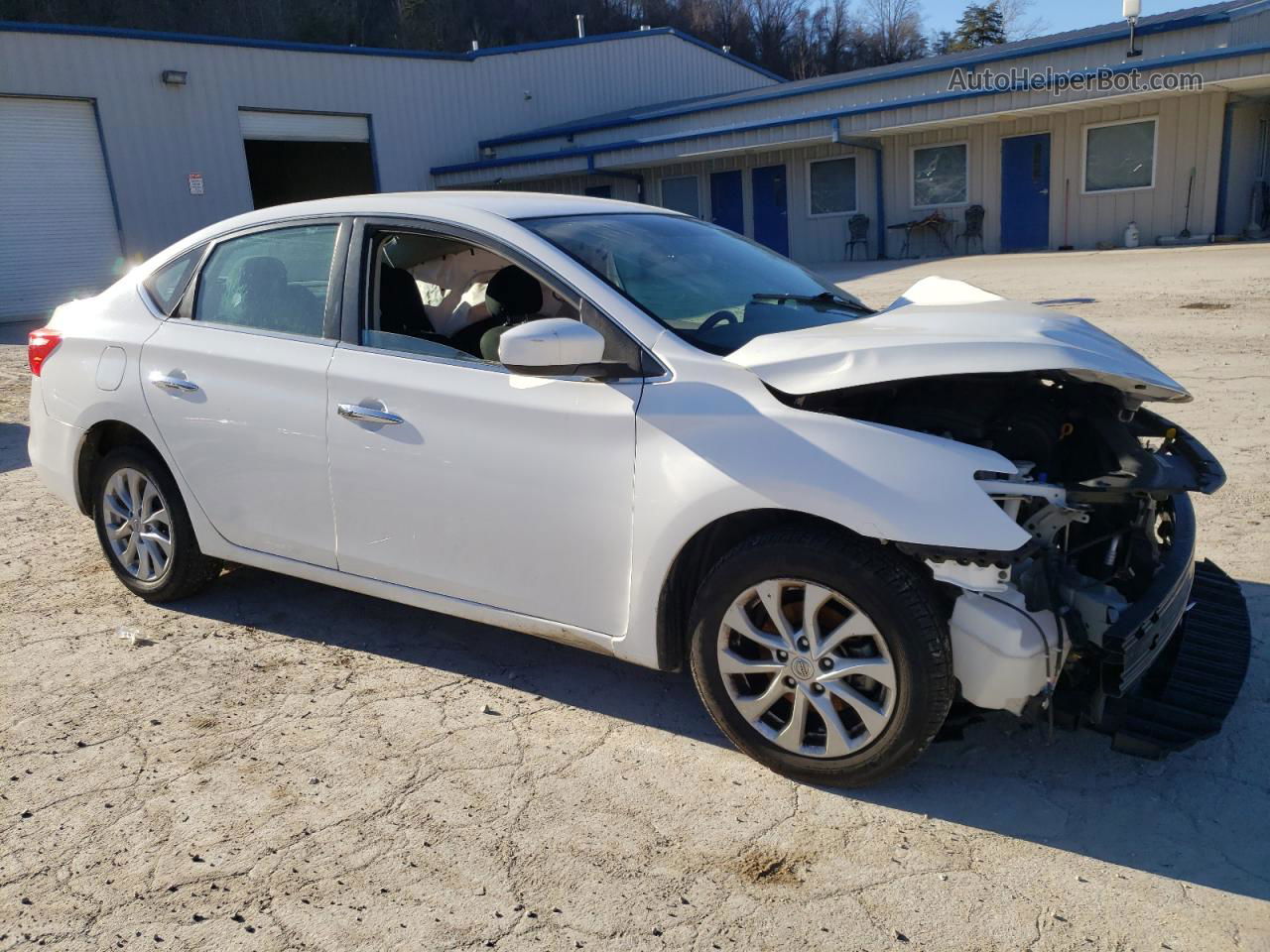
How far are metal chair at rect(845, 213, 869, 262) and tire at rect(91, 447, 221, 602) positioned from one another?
2018 cm

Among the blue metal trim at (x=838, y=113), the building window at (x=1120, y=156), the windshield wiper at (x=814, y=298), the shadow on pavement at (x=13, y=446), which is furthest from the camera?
the building window at (x=1120, y=156)

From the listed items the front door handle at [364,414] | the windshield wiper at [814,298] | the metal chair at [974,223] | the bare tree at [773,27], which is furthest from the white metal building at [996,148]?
the bare tree at [773,27]

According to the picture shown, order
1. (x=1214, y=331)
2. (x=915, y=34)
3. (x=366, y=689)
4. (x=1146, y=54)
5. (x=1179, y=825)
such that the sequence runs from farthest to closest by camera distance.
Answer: (x=915, y=34) < (x=1146, y=54) < (x=1214, y=331) < (x=366, y=689) < (x=1179, y=825)

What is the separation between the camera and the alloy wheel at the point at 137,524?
4.52 metres

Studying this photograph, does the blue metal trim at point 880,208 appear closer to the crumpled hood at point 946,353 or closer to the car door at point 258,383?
the car door at point 258,383

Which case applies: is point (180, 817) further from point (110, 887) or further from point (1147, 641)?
point (1147, 641)

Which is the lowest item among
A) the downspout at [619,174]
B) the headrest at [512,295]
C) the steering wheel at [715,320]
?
the steering wheel at [715,320]

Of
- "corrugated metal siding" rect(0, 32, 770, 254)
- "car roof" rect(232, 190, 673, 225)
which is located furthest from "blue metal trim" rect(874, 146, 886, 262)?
"car roof" rect(232, 190, 673, 225)

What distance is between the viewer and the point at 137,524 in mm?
4609

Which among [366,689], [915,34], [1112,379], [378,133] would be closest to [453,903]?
[366,689]

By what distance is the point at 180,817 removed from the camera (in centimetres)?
309

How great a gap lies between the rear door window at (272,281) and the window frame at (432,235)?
0.41ft

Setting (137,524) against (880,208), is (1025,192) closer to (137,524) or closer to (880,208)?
(880,208)

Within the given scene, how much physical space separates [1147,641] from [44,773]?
341cm
